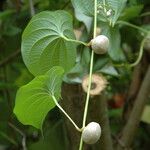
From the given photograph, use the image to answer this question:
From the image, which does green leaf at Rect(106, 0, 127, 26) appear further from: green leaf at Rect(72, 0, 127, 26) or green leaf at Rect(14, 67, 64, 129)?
green leaf at Rect(14, 67, 64, 129)

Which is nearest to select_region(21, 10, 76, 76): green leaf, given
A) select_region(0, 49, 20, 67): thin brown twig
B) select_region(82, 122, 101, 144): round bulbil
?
select_region(82, 122, 101, 144): round bulbil

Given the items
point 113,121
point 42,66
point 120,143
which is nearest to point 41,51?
point 42,66

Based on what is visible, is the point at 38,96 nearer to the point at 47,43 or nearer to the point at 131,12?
the point at 47,43

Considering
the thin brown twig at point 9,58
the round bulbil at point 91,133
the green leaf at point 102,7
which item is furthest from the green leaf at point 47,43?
the thin brown twig at point 9,58

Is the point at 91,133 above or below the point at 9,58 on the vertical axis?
above

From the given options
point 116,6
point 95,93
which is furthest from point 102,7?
point 95,93

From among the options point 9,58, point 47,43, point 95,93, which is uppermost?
point 47,43
